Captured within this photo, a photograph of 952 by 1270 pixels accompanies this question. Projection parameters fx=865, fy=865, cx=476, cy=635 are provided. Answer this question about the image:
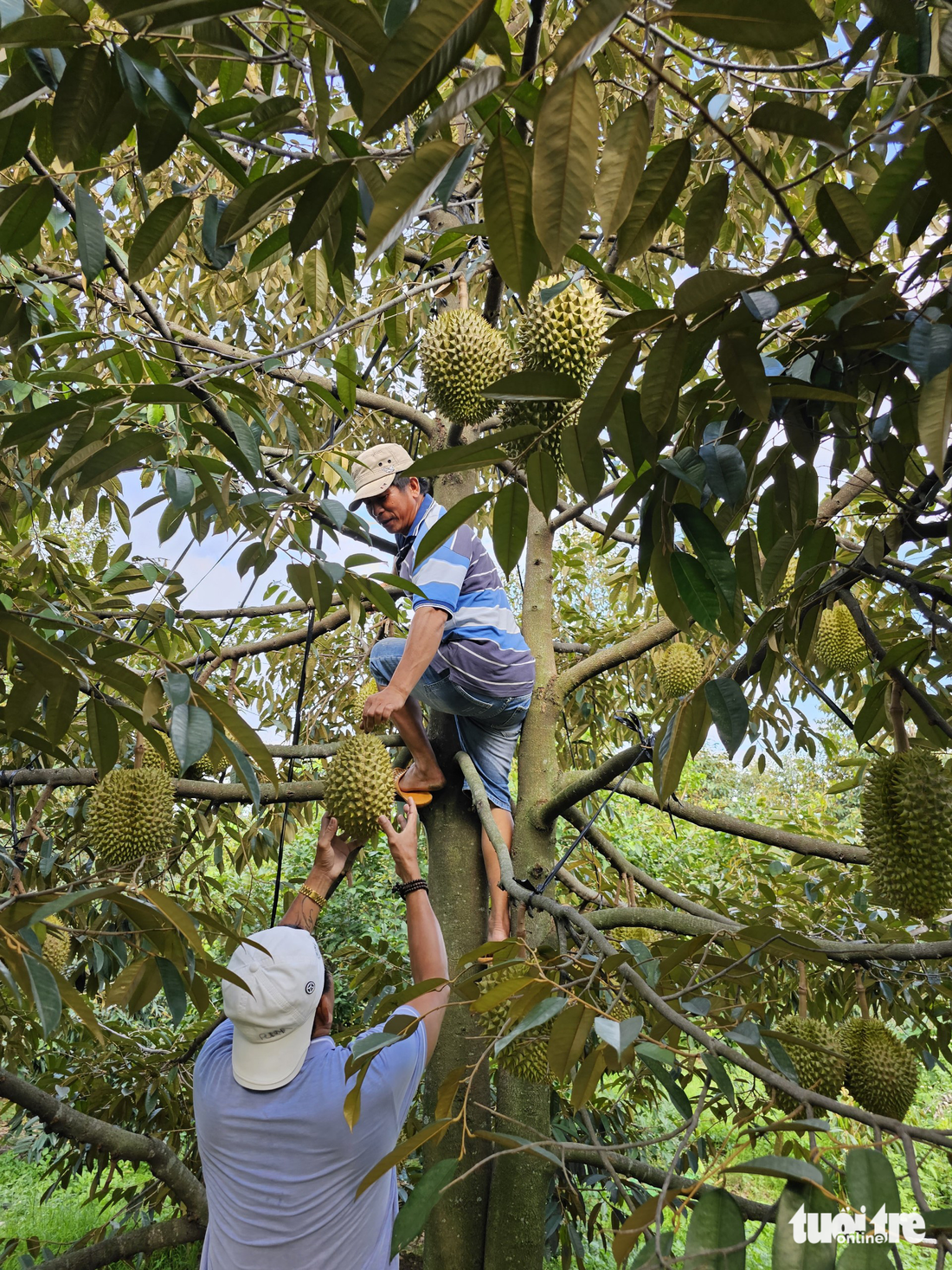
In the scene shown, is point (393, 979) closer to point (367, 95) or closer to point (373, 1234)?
point (373, 1234)

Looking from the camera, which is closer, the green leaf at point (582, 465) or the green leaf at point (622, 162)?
the green leaf at point (622, 162)

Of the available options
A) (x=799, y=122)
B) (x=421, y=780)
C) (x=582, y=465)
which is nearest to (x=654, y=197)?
(x=799, y=122)

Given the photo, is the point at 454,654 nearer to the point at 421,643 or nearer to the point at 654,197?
the point at 421,643

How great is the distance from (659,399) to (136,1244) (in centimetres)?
216

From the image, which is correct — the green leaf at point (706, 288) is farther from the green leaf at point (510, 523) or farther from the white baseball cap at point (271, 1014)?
the white baseball cap at point (271, 1014)

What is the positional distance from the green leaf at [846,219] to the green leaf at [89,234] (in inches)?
32.3

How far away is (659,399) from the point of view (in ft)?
2.86

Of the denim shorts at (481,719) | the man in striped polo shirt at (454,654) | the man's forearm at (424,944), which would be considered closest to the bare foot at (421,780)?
the man in striped polo shirt at (454,654)

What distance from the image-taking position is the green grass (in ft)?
12.6

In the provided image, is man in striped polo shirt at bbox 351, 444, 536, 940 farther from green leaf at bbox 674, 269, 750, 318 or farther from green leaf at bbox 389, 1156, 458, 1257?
green leaf at bbox 674, 269, 750, 318

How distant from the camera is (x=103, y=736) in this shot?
1.41m

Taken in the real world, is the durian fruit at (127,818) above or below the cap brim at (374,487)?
below

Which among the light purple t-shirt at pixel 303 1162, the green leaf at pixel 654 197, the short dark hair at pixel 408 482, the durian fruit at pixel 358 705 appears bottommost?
the light purple t-shirt at pixel 303 1162

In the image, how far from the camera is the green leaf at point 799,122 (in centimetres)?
70
